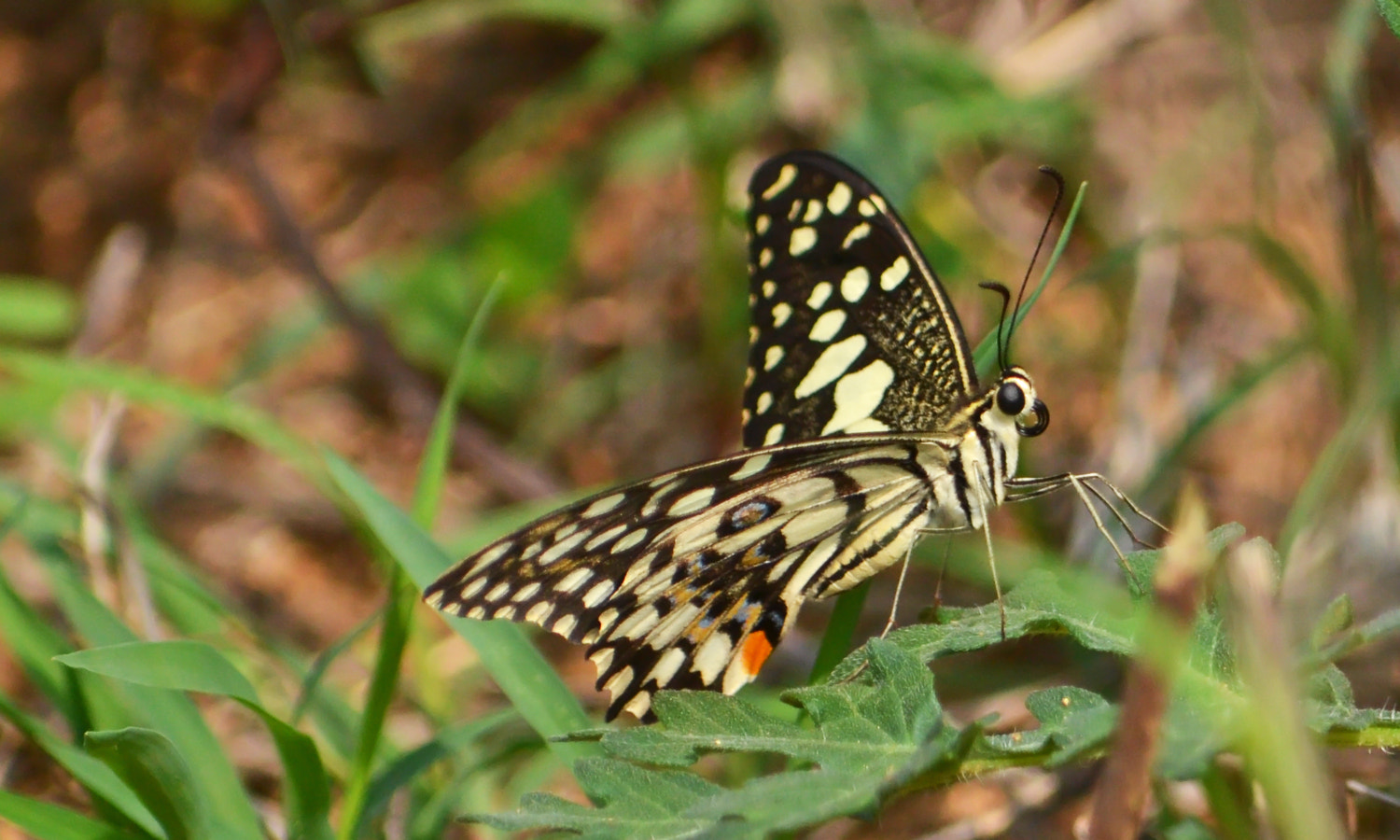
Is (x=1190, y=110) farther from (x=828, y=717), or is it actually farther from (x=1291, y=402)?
(x=828, y=717)

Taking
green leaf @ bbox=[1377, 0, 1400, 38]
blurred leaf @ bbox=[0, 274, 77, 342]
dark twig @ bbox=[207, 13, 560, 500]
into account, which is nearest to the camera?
green leaf @ bbox=[1377, 0, 1400, 38]

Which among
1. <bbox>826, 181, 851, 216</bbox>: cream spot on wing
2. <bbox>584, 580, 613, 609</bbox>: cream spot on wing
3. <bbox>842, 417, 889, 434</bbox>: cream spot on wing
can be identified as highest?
<bbox>826, 181, 851, 216</bbox>: cream spot on wing

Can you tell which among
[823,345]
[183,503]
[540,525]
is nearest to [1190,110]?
[823,345]

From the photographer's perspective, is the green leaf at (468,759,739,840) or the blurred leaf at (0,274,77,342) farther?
the blurred leaf at (0,274,77,342)

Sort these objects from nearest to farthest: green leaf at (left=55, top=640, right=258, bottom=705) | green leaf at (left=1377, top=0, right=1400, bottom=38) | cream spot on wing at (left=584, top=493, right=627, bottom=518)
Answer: green leaf at (left=1377, top=0, right=1400, bottom=38) < green leaf at (left=55, top=640, right=258, bottom=705) < cream spot on wing at (left=584, top=493, right=627, bottom=518)

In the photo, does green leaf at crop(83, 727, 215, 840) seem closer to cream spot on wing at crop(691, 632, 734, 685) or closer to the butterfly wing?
the butterfly wing

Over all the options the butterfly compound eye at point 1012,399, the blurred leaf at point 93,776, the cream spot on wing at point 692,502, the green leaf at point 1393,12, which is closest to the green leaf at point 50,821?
the blurred leaf at point 93,776

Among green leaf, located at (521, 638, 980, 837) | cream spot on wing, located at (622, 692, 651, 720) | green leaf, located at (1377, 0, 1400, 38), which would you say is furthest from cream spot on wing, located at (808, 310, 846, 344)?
green leaf, located at (1377, 0, 1400, 38)

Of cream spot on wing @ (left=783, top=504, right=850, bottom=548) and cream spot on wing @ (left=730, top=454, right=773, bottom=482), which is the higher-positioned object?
cream spot on wing @ (left=730, top=454, right=773, bottom=482)

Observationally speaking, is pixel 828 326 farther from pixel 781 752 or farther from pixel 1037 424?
pixel 781 752
